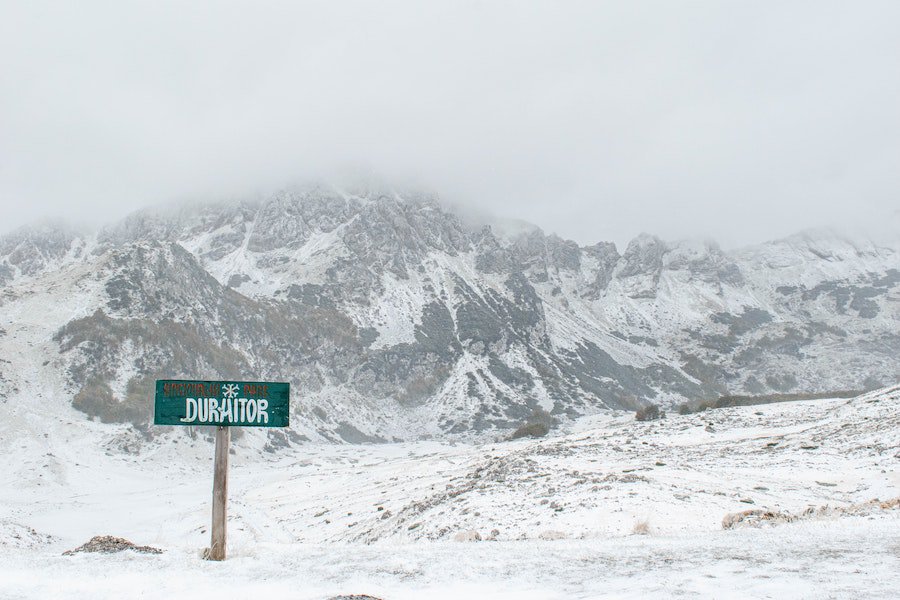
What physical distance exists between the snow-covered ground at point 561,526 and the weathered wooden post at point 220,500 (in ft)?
1.78

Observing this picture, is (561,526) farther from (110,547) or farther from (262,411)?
(110,547)

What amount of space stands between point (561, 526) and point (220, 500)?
998cm

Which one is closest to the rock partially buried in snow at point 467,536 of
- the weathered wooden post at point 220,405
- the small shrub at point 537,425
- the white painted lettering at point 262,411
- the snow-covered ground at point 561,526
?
the snow-covered ground at point 561,526

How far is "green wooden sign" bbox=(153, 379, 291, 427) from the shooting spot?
13578mm

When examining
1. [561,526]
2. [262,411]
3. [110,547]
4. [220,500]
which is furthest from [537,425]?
[262,411]

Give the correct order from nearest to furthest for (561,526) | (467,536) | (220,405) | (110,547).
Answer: (220,405) → (110,547) → (467,536) → (561,526)

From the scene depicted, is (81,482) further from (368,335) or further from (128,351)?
(368,335)

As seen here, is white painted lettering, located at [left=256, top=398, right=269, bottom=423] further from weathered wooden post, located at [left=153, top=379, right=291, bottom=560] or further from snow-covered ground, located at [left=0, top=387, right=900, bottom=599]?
snow-covered ground, located at [left=0, top=387, right=900, bottom=599]

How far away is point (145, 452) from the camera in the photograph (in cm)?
8894

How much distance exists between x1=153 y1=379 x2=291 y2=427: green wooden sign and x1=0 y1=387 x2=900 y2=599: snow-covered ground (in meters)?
2.97

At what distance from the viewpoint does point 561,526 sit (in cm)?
1827

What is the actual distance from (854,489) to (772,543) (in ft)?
51.1

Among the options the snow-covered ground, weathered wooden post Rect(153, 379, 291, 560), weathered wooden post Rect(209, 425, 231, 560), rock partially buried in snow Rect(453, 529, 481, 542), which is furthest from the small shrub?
weathered wooden post Rect(153, 379, 291, 560)

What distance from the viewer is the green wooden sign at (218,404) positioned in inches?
535
